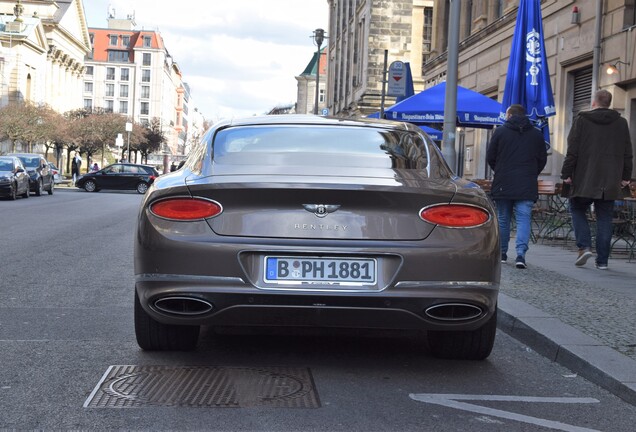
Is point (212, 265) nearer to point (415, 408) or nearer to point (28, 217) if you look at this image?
point (415, 408)

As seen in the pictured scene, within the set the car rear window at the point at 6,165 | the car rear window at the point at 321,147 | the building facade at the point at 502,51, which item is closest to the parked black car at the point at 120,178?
the building facade at the point at 502,51

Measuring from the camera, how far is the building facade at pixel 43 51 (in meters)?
83.9

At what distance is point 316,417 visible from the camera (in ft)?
13.3

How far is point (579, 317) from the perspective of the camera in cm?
656

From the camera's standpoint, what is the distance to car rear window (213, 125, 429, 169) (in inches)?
206

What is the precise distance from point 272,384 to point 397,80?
16.6 m

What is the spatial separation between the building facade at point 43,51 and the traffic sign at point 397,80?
210 feet

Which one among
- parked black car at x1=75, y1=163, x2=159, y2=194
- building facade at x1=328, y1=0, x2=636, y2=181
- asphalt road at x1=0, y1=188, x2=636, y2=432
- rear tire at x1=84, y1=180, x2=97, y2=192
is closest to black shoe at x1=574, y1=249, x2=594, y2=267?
asphalt road at x1=0, y1=188, x2=636, y2=432

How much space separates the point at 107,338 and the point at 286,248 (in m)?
1.84

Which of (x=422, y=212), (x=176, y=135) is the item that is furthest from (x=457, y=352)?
(x=176, y=135)

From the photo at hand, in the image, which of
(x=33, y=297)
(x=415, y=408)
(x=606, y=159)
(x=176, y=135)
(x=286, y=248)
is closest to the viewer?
(x=415, y=408)

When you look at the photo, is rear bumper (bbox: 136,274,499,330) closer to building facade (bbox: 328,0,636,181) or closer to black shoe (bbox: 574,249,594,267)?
black shoe (bbox: 574,249,594,267)

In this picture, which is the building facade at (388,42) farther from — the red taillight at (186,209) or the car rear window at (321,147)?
the red taillight at (186,209)

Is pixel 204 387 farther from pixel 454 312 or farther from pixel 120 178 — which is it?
pixel 120 178
